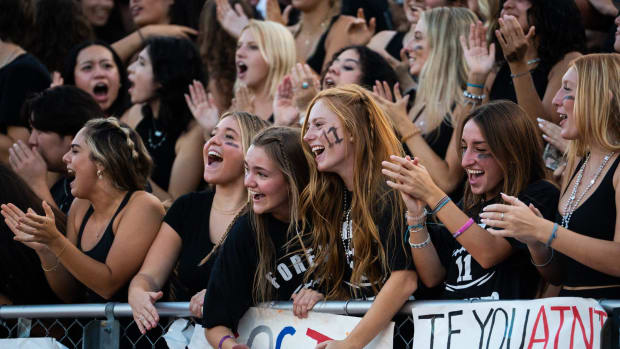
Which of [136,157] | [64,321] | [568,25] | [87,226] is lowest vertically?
[64,321]

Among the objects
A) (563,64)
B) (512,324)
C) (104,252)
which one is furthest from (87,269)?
(563,64)

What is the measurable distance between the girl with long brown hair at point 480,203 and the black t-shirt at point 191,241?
4.05ft

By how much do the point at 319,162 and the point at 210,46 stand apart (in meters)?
3.76

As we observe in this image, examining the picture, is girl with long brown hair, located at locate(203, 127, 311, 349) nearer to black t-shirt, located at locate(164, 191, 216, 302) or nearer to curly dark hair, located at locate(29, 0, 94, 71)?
black t-shirt, located at locate(164, 191, 216, 302)

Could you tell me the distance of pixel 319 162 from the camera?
461 cm

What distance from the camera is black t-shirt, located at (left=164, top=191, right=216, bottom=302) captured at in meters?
5.07

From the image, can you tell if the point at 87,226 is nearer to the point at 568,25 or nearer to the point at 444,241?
the point at 444,241

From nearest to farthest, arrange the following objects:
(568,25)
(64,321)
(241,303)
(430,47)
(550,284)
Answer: (550,284)
(241,303)
(64,321)
(568,25)
(430,47)

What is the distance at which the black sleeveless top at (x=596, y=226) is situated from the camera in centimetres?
402

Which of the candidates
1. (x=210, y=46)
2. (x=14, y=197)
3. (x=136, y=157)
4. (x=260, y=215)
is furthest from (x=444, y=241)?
(x=210, y=46)

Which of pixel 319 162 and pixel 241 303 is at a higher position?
pixel 319 162

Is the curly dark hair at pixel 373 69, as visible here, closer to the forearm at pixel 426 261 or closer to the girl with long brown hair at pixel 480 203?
the girl with long brown hair at pixel 480 203

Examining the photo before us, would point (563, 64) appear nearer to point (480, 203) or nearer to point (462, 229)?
point (480, 203)

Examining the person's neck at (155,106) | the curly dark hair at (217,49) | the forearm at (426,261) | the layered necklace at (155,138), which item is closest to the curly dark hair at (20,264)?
the layered necklace at (155,138)
